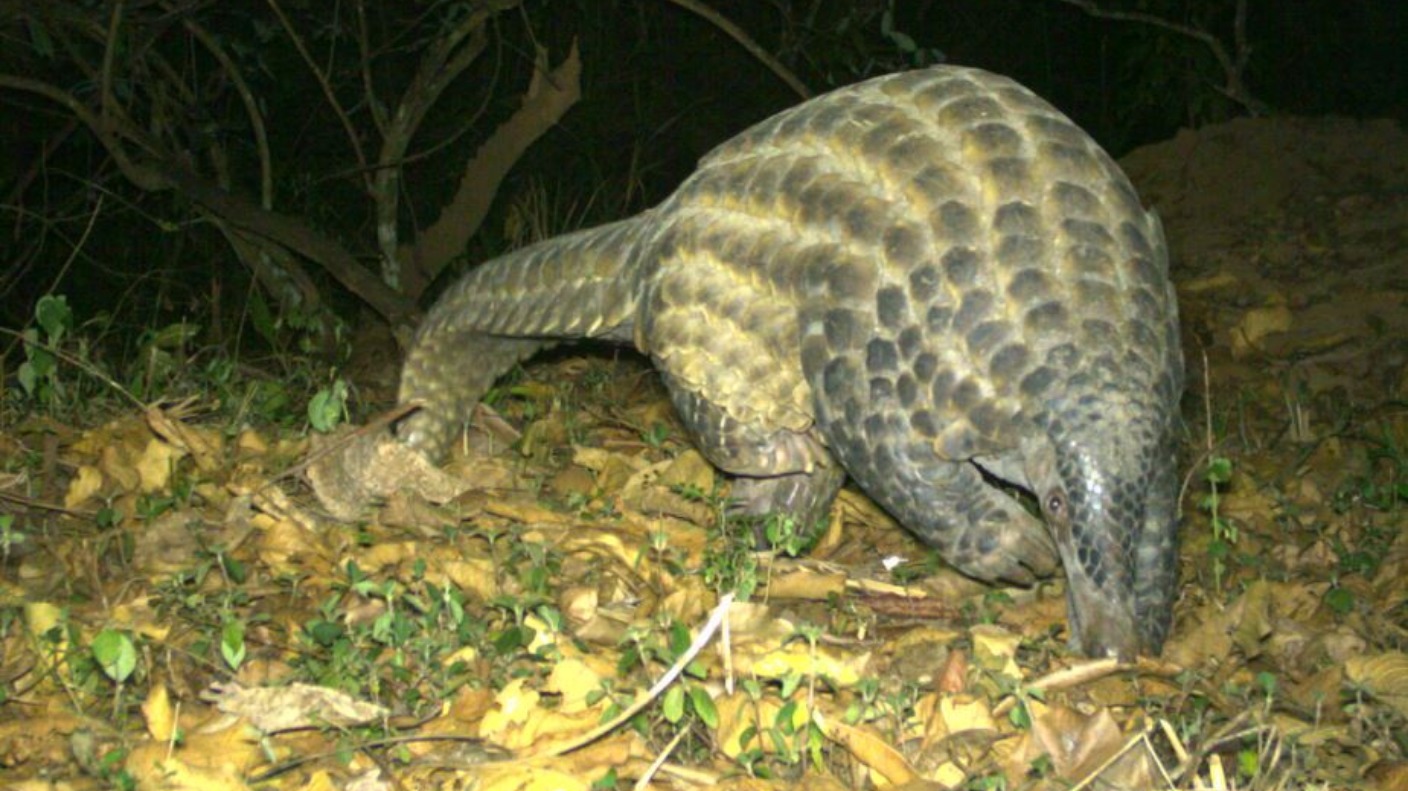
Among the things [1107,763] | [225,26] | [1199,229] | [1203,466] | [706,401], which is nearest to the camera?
[1107,763]

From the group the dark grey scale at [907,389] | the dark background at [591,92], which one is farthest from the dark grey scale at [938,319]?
the dark background at [591,92]

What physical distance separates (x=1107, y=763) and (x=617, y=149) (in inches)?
273

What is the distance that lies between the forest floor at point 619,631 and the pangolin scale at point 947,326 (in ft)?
0.81

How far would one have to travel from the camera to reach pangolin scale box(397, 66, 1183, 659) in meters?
3.23

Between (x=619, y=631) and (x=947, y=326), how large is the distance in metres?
0.95

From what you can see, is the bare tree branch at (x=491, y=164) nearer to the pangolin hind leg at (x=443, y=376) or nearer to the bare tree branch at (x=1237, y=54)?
the pangolin hind leg at (x=443, y=376)

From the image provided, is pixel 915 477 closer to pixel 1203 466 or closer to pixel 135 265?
pixel 1203 466

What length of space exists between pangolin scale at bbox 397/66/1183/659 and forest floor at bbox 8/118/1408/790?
0.81ft

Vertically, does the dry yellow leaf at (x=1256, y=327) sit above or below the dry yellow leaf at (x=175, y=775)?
below

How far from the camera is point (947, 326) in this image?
10.9ft

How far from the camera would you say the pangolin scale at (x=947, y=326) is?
323cm

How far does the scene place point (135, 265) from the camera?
816cm

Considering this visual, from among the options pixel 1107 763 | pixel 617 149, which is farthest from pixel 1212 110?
pixel 1107 763

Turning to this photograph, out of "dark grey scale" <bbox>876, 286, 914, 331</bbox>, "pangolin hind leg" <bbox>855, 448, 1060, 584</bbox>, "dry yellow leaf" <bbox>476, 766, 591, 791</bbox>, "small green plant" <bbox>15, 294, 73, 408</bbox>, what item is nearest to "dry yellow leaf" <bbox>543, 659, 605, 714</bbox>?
"dry yellow leaf" <bbox>476, 766, 591, 791</bbox>
